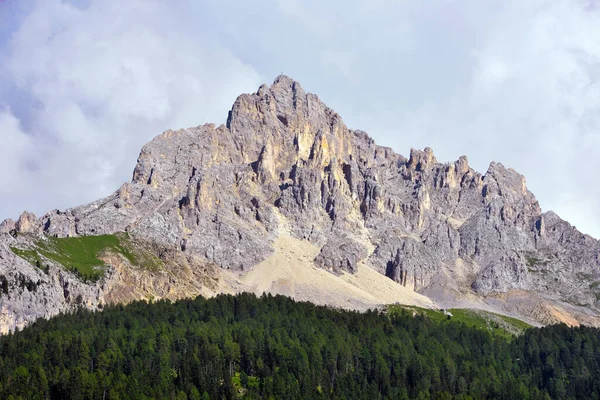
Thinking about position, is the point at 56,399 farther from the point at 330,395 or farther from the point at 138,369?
the point at 330,395

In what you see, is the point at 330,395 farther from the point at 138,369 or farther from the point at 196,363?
the point at 138,369

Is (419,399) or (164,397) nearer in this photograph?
(164,397)

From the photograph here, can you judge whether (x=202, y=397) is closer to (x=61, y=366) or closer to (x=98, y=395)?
(x=98, y=395)

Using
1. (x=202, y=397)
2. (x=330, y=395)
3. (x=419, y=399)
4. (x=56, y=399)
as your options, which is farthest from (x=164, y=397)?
(x=419, y=399)

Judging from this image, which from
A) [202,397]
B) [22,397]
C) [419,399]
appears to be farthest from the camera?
[419,399]

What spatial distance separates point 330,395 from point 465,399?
34.0m

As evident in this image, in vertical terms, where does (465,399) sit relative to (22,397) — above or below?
above

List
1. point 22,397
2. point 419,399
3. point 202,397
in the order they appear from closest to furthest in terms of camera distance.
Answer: point 22,397 → point 202,397 → point 419,399

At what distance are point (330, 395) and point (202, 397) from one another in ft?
109

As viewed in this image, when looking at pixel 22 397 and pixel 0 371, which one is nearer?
pixel 22 397

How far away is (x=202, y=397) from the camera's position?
184875mm

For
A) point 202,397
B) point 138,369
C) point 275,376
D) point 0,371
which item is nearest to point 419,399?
point 275,376

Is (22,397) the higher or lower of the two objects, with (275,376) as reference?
lower

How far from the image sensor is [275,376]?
650 ft
